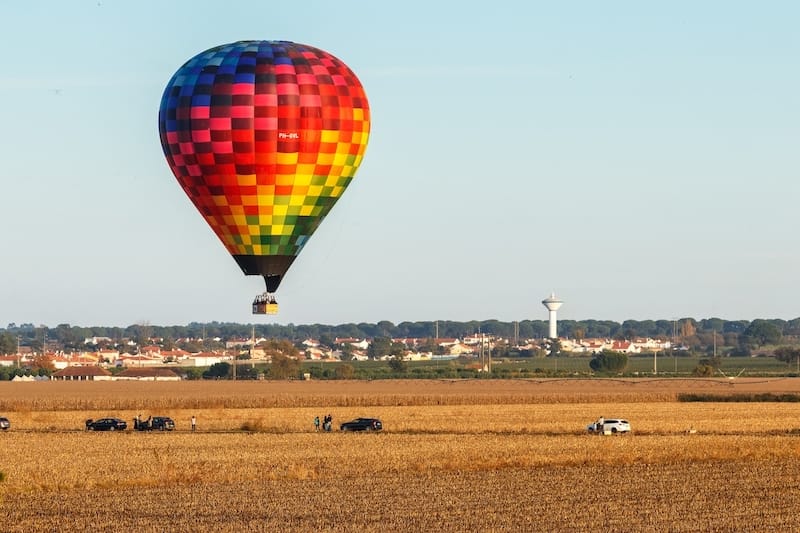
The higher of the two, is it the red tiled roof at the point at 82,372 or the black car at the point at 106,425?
the red tiled roof at the point at 82,372

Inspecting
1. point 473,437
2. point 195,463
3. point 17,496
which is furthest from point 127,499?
point 473,437

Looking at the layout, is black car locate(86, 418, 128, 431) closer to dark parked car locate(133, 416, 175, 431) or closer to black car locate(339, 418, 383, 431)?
dark parked car locate(133, 416, 175, 431)

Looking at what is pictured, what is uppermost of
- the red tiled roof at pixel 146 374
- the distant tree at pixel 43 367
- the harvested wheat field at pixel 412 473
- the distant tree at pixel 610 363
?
the distant tree at pixel 610 363

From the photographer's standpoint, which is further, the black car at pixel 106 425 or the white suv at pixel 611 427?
the black car at pixel 106 425

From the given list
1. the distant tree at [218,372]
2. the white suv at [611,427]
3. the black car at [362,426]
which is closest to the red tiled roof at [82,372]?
the distant tree at [218,372]

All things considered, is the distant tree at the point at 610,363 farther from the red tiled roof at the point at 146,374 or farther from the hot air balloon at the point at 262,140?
the hot air balloon at the point at 262,140

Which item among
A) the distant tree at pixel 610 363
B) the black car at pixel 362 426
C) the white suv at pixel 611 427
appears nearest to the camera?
the white suv at pixel 611 427
